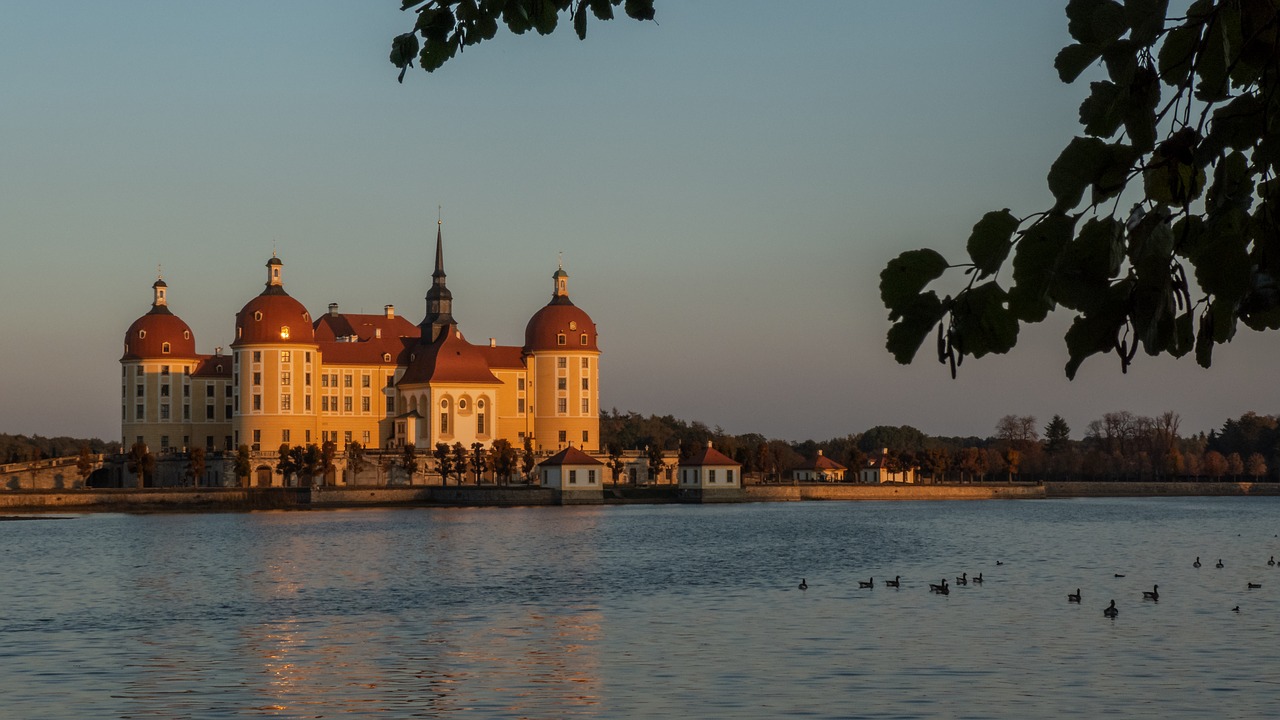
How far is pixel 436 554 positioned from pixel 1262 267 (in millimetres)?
52567

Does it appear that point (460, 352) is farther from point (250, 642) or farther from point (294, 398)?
point (250, 642)

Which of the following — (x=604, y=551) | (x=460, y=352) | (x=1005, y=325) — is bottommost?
(x=604, y=551)

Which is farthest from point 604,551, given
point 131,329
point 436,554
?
point 131,329

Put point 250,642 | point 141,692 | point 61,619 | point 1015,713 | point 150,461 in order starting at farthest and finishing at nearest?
point 150,461 < point 61,619 < point 250,642 < point 141,692 < point 1015,713

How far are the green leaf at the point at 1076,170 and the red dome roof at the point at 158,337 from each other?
367ft

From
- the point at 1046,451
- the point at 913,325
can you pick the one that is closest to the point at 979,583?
the point at 913,325

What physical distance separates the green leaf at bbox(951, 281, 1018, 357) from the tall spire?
112m

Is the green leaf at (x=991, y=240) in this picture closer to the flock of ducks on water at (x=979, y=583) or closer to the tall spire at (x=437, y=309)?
the flock of ducks on water at (x=979, y=583)

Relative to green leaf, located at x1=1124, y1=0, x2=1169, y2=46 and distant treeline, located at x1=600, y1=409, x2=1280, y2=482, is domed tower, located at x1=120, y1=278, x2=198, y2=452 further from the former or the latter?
green leaf, located at x1=1124, y1=0, x2=1169, y2=46

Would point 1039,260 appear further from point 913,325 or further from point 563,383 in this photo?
point 563,383

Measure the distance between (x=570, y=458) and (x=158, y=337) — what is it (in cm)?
3127

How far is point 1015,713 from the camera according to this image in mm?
19219

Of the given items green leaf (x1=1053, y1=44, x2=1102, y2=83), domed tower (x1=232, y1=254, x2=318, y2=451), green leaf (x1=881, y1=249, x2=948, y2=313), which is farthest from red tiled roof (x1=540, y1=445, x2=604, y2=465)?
green leaf (x1=1053, y1=44, x2=1102, y2=83)

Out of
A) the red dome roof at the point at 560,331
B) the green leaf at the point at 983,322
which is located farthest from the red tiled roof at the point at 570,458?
the green leaf at the point at 983,322
